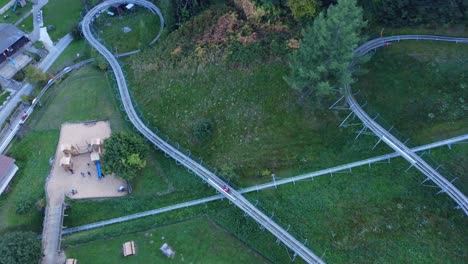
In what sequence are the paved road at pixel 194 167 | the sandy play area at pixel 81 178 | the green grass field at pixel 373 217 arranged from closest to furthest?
the green grass field at pixel 373 217 → the paved road at pixel 194 167 → the sandy play area at pixel 81 178

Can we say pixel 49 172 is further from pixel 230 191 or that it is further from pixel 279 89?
pixel 279 89

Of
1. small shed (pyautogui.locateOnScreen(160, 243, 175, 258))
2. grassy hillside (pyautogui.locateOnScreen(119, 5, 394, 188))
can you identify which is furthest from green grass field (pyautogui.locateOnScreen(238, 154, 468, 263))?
small shed (pyautogui.locateOnScreen(160, 243, 175, 258))

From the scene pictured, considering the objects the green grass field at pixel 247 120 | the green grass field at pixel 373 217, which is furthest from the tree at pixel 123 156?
the green grass field at pixel 373 217

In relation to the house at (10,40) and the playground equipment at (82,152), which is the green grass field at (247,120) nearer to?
the playground equipment at (82,152)

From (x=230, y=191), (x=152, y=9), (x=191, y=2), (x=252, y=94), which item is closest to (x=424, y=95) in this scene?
(x=252, y=94)

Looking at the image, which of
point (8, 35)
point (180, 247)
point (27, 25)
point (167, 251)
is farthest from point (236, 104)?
point (27, 25)

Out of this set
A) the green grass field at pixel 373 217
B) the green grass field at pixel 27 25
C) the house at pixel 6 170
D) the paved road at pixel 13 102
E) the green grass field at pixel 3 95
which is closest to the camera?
the green grass field at pixel 373 217

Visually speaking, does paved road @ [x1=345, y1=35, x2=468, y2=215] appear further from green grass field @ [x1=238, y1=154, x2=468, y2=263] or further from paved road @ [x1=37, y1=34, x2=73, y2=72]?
paved road @ [x1=37, y1=34, x2=73, y2=72]
